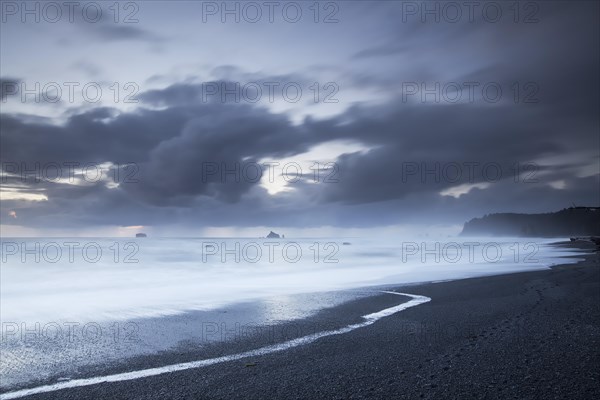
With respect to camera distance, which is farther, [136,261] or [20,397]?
[136,261]

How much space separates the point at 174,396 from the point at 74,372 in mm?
2087

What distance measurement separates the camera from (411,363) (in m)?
5.59

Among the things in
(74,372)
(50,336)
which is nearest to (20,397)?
(74,372)

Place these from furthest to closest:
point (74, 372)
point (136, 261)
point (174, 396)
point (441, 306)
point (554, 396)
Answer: point (136, 261) → point (441, 306) → point (74, 372) → point (174, 396) → point (554, 396)

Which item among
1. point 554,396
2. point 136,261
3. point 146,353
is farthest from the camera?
point 136,261

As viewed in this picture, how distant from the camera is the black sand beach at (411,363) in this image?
182 inches

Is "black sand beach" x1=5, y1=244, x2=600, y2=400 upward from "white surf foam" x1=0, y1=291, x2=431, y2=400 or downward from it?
upward

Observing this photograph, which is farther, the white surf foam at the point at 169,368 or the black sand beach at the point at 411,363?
the white surf foam at the point at 169,368

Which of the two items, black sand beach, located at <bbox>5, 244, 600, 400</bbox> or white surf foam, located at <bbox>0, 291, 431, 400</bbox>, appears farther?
white surf foam, located at <bbox>0, 291, 431, 400</bbox>

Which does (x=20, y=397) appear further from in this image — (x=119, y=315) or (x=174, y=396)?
(x=119, y=315)

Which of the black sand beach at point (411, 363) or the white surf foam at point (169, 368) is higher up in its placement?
the black sand beach at point (411, 363)

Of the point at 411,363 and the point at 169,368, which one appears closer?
the point at 411,363

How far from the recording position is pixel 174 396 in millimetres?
4715

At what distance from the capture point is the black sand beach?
4629mm
